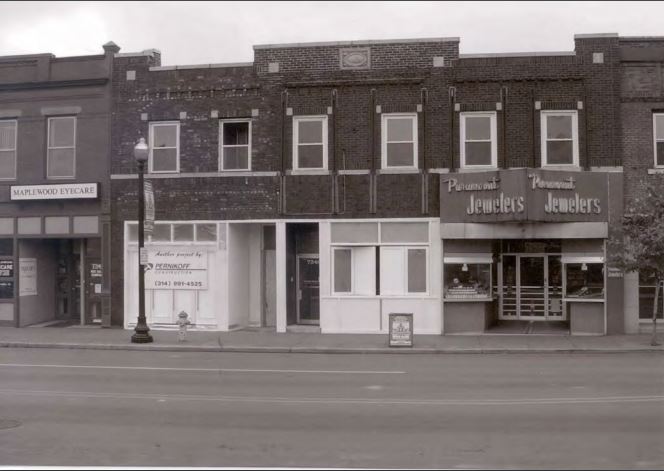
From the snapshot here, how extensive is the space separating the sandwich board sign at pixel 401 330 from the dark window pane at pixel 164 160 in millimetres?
8550

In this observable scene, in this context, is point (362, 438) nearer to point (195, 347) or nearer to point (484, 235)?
point (195, 347)

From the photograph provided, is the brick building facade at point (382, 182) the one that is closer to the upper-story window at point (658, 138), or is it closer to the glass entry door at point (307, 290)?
the glass entry door at point (307, 290)

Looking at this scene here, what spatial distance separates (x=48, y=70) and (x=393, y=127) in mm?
10830

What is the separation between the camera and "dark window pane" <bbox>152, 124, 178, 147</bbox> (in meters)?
23.1

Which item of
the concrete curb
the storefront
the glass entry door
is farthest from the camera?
the glass entry door

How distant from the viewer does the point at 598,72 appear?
21406 millimetres

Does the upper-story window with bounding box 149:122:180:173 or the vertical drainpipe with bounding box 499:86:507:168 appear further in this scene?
the upper-story window with bounding box 149:122:180:173

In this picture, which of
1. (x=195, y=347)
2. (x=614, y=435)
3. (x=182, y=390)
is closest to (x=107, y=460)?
(x=182, y=390)

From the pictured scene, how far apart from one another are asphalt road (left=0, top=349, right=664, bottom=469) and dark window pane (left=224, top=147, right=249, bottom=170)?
7.93 meters

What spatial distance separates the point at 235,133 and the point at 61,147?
18.3 ft

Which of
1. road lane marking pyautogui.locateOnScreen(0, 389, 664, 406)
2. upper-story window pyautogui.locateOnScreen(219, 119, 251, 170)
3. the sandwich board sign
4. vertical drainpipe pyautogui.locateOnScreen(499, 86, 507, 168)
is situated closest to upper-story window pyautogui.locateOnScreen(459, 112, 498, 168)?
vertical drainpipe pyautogui.locateOnScreen(499, 86, 507, 168)

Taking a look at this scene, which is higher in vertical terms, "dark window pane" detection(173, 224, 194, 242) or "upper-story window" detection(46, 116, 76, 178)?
"upper-story window" detection(46, 116, 76, 178)

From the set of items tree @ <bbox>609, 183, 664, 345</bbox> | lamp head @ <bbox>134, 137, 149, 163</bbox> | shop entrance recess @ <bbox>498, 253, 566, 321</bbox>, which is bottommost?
shop entrance recess @ <bbox>498, 253, 566, 321</bbox>

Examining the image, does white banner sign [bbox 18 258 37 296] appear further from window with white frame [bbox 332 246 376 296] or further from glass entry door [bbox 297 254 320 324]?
window with white frame [bbox 332 246 376 296]
